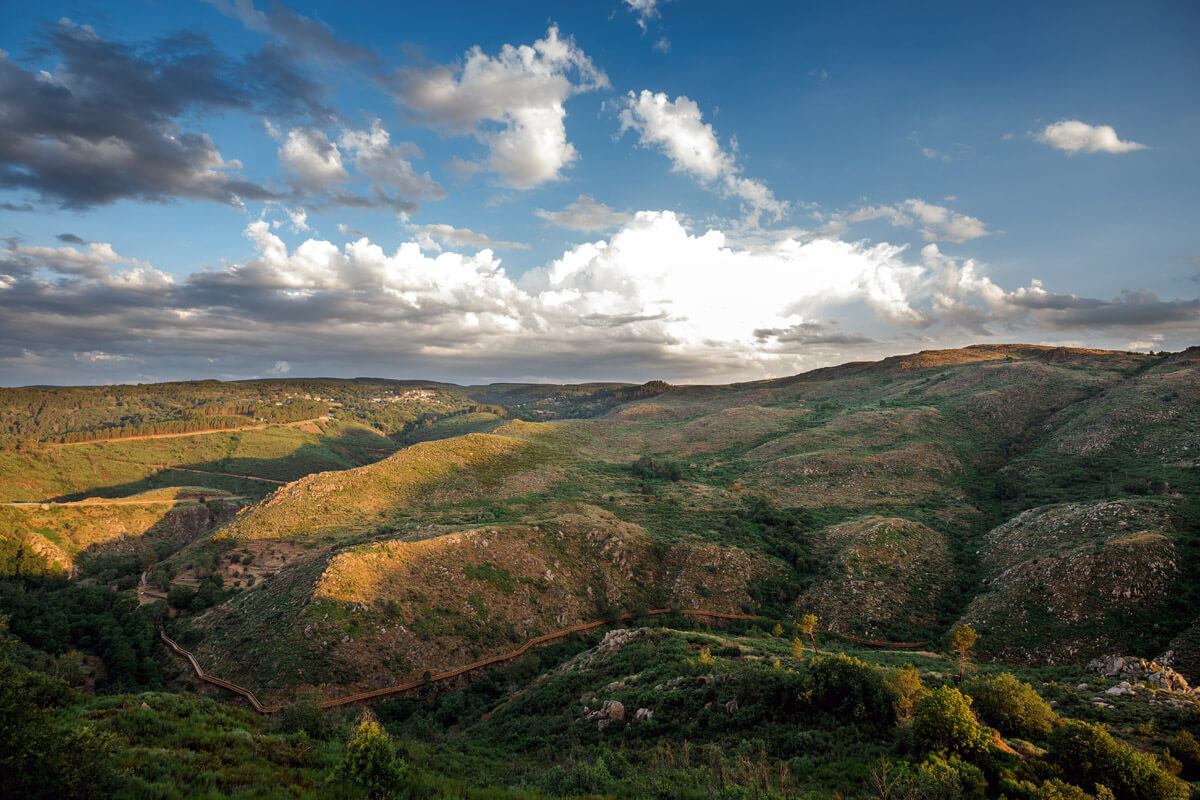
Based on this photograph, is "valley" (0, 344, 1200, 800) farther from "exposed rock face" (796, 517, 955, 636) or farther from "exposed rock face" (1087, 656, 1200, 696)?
"exposed rock face" (1087, 656, 1200, 696)

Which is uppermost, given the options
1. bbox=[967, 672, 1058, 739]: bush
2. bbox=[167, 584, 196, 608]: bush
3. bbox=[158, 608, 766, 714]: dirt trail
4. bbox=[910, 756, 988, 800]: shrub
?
bbox=[910, 756, 988, 800]: shrub

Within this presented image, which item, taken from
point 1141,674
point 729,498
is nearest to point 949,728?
point 1141,674

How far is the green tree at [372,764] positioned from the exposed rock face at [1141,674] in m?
27.6

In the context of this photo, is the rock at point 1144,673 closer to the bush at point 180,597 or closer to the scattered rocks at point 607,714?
the scattered rocks at point 607,714

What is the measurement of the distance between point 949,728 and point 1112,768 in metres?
3.46

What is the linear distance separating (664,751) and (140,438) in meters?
237

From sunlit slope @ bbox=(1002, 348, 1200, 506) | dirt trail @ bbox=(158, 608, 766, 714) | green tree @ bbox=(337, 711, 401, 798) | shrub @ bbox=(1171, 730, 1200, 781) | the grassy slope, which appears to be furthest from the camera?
sunlit slope @ bbox=(1002, 348, 1200, 506)

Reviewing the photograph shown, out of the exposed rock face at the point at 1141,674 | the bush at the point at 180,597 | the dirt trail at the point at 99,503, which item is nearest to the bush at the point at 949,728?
the exposed rock face at the point at 1141,674

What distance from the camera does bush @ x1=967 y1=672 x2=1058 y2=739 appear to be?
1534 cm

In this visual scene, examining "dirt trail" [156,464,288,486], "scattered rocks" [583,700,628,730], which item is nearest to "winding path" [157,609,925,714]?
"scattered rocks" [583,700,628,730]

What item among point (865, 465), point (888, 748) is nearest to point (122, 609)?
point (888, 748)

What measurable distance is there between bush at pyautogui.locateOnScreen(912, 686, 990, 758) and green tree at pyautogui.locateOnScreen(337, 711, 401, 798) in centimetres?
1598

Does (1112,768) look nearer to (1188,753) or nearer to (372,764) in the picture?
(1188,753)

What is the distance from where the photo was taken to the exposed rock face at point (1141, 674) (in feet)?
61.1
